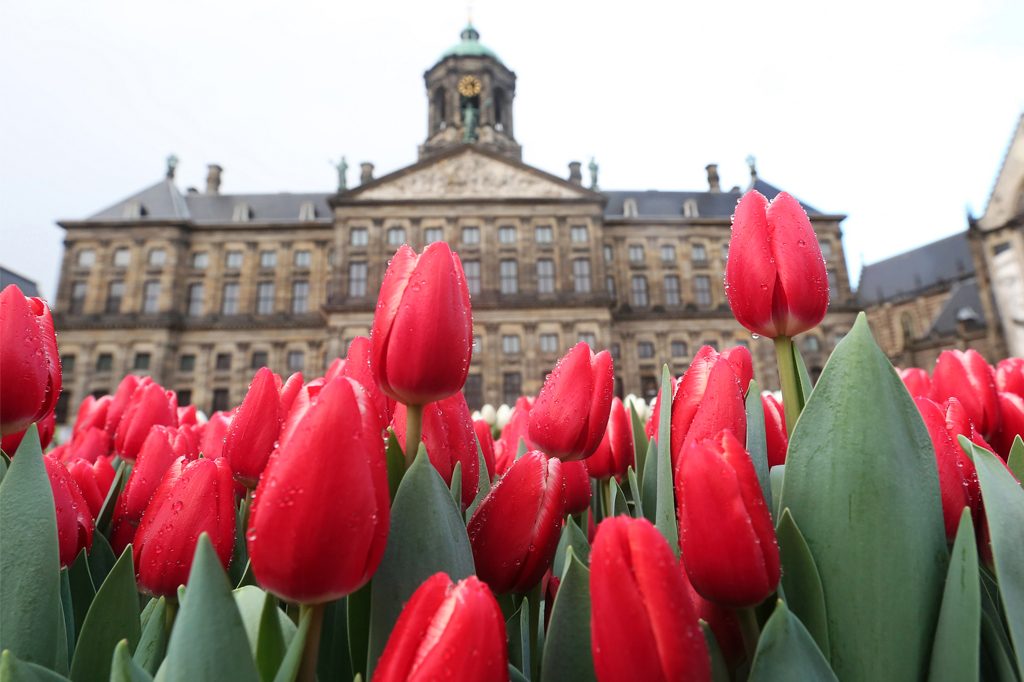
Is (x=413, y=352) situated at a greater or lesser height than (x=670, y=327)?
lesser

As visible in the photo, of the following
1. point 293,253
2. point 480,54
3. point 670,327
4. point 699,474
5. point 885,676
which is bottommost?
point 885,676

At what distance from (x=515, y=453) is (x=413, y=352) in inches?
35.2

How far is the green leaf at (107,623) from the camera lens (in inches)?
30.2

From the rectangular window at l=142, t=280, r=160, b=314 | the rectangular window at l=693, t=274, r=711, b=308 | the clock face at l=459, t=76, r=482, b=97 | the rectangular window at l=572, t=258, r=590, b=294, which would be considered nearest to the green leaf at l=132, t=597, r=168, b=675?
the rectangular window at l=572, t=258, r=590, b=294

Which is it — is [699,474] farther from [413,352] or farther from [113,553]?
[113,553]

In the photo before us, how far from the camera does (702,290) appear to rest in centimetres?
3819

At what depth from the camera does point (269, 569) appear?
597 mm

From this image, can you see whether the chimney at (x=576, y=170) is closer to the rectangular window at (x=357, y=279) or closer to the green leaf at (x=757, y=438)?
the rectangular window at (x=357, y=279)

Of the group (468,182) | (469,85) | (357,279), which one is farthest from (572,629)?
(469,85)

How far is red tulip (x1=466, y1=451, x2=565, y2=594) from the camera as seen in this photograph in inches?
32.4

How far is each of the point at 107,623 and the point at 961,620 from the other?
1089mm

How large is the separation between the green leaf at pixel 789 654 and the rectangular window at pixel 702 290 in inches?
1546

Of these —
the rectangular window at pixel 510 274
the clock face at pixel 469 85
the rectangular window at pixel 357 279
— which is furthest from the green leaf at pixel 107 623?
the clock face at pixel 469 85

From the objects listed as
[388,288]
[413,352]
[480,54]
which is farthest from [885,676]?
[480,54]
